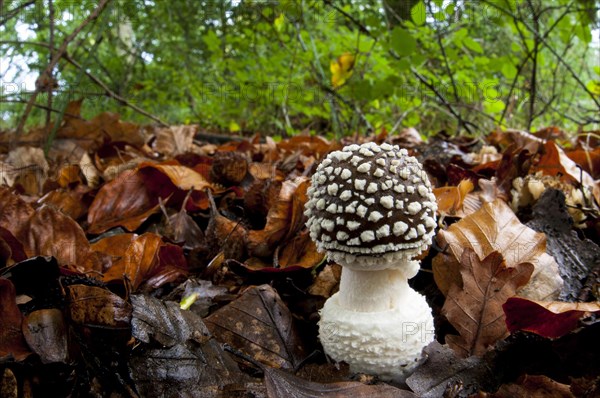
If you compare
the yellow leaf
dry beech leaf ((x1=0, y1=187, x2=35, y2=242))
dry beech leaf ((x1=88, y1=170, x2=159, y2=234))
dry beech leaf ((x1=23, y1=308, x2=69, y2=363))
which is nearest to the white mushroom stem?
dry beech leaf ((x1=23, y1=308, x2=69, y2=363))

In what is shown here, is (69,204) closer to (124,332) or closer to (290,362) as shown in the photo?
(124,332)

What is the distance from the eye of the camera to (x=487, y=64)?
4355mm

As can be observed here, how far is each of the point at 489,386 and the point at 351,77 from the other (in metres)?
3.90

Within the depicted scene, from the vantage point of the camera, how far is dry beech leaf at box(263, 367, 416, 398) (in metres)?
1.30

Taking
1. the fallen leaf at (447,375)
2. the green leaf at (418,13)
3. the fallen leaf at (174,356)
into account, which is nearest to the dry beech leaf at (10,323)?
the fallen leaf at (174,356)

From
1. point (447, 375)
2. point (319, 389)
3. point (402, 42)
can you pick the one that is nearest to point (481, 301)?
point (447, 375)

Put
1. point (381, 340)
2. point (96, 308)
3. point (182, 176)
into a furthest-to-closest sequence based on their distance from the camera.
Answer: point (182, 176) < point (381, 340) < point (96, 308)

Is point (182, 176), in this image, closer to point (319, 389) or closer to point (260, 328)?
point (260, 328)

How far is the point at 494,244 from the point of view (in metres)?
1.88

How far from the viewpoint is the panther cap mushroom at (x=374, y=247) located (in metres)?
1.48

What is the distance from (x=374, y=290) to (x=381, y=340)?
17 cm

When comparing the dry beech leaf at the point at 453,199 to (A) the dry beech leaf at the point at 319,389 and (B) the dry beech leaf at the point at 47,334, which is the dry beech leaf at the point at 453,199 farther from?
(B) the dry beech leaf at the point at 47,334

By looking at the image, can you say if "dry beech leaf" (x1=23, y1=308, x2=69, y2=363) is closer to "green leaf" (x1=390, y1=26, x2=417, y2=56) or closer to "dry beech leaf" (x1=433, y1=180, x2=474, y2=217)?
"dry beech leaf" (x1=433, y1=180, x2=474, y2=217)

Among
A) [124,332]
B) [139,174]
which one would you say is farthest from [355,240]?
[139,174]
